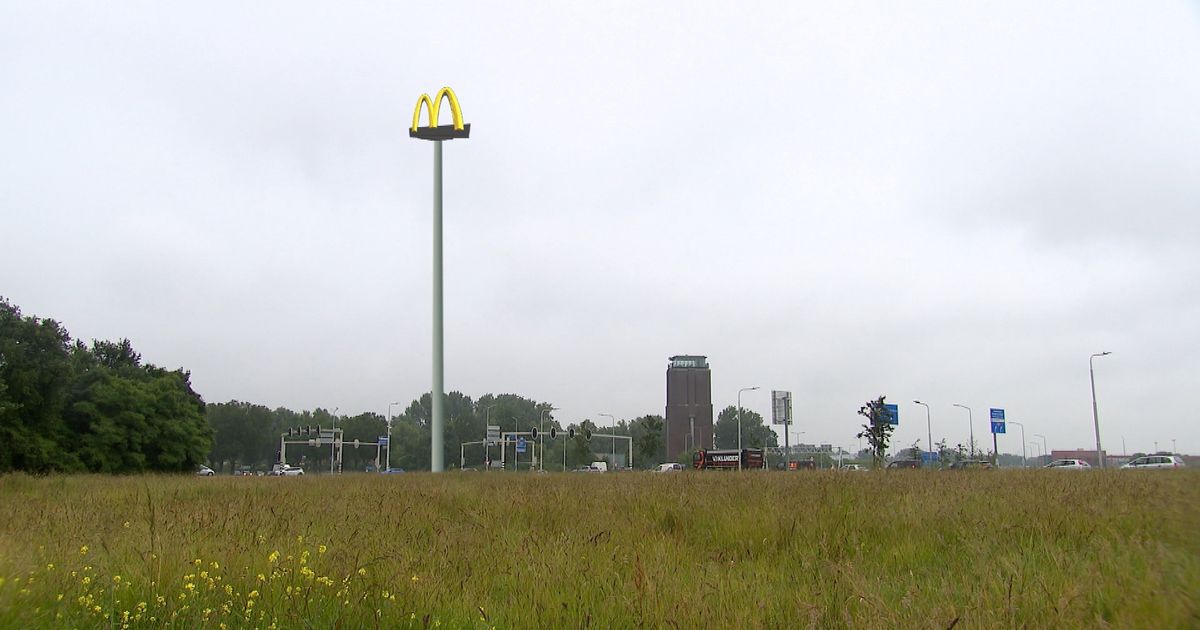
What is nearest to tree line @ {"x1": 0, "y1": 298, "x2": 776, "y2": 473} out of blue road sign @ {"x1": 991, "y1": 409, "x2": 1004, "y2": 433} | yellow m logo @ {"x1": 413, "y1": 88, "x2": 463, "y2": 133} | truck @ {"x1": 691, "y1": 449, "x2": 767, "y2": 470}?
truck @ {"x1": 691, "y1": 449, "x2": 767, "y2": 470}

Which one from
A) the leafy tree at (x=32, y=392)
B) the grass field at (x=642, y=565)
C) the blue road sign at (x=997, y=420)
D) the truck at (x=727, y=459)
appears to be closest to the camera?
the grass field at (x=642, y=565)

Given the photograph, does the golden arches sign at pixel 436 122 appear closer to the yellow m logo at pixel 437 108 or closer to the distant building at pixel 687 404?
the yellow m logo at pixel 437 108

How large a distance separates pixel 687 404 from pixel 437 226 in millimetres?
120366

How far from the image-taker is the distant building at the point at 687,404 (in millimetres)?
150750

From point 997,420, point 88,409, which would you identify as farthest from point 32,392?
point 997,420

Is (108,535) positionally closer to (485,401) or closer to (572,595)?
(572,595)

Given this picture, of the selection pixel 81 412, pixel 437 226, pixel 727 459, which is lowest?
pixel 727 459

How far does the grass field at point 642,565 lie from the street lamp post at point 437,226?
26220mm

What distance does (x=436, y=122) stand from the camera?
125 feet

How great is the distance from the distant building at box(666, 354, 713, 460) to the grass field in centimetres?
14299

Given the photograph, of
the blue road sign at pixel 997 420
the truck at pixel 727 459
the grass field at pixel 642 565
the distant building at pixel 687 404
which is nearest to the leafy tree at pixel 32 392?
the truck at pixel 727 459

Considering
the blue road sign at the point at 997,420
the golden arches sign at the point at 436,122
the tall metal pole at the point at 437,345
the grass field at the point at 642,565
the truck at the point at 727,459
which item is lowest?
the truck at the point at 727,459

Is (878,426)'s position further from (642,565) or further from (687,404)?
(687,404)

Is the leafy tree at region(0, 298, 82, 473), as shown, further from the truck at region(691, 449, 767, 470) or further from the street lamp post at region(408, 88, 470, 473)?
the truck at region(691, 449, 767, 470)
